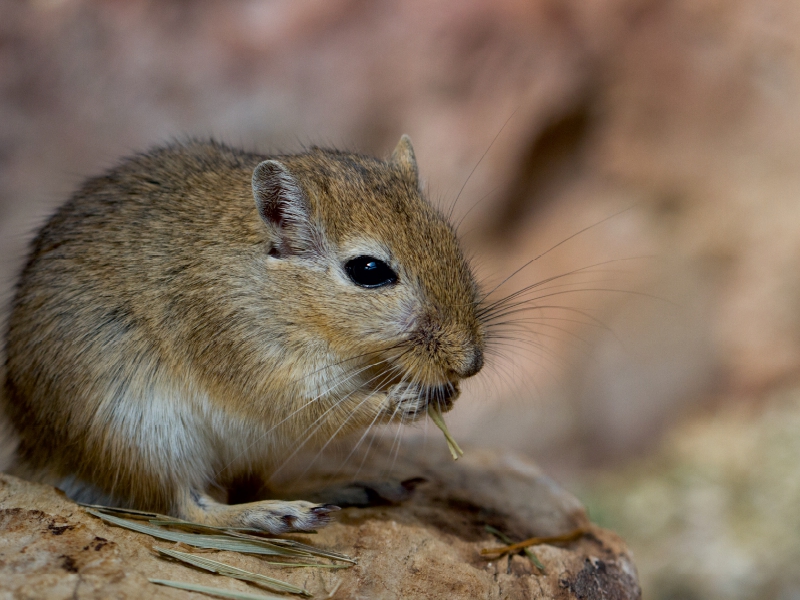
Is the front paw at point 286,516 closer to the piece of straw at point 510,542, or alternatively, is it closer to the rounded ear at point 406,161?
the piece of straw at point 510,542

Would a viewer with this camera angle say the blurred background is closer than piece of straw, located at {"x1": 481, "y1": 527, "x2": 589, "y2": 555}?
No

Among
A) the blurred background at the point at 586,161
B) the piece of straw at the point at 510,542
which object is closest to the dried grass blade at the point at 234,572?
the piece of straw at the point at 510,542

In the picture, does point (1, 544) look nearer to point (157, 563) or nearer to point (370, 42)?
point (157, 563)

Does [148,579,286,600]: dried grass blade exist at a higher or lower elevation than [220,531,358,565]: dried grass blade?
lower

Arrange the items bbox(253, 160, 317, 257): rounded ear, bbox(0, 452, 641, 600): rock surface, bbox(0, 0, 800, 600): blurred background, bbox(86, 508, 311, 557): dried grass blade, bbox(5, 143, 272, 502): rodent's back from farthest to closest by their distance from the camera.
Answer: bbox(0, 0, 800, 600): blurred background < bbox(5, 143, 272, 502): rodent's back < bbox(253, 160, 317, 257): rounded ear < bbox(86, 508, 311, 557): dried grass blade < bbox(0, 452, 641, 600): rock surface

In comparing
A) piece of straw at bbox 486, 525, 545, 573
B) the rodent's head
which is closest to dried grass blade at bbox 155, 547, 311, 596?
the rodent's head

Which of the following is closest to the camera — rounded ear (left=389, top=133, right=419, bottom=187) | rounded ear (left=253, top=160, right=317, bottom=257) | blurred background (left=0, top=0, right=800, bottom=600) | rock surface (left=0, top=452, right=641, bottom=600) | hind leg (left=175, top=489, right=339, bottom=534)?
rock surface (left=0, top=452, right=641, bottom=600)

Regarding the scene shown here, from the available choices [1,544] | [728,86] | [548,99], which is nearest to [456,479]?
[1,544]

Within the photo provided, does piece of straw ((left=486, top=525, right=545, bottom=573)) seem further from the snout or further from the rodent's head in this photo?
the snout
